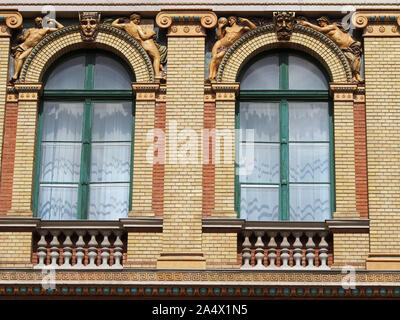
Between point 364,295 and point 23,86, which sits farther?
point 23,86

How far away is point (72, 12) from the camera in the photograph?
22.0 metres

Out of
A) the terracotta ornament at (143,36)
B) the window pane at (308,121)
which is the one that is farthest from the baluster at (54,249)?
the window pane at (308,121)

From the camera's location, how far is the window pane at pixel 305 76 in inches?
861

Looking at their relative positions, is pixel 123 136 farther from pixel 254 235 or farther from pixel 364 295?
pixel 364 295

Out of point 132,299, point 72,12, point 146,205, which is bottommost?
point 132,299

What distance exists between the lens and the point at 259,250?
20.4m

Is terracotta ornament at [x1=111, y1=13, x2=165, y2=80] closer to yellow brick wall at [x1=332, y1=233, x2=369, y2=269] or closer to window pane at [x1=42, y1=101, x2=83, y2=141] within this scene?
window pane at [x1=42, y1=101, x2=83, y2=141]

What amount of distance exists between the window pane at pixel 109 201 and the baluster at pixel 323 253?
3453 millimetres

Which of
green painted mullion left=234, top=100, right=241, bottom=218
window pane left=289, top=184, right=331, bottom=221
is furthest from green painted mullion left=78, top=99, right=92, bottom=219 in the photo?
window pane left=289, top=184, right=331, bottom=221

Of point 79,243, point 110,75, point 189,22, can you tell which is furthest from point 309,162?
point 79,243

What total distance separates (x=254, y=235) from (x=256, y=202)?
33.5 inches

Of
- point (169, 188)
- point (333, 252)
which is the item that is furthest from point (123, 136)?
point (333, 252)

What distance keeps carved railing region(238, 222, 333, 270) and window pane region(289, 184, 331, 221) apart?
1.90 feet

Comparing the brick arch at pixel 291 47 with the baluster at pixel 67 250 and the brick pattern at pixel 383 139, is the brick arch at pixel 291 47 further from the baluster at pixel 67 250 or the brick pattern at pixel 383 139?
the baluster at pixel 67 250
